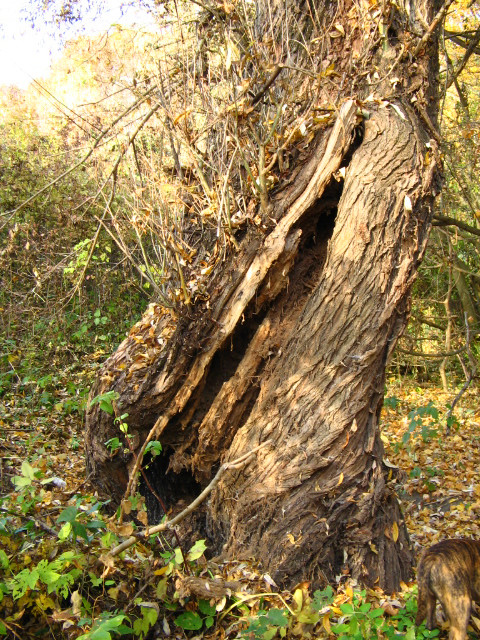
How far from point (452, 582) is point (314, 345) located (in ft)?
5.61

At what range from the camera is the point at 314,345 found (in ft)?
13.5

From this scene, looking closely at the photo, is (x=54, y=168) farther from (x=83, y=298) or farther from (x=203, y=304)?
(x=203, y=304)

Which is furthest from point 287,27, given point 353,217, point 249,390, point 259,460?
point 259,460

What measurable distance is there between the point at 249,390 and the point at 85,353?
15.3 feet

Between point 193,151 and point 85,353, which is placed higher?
point 193,151

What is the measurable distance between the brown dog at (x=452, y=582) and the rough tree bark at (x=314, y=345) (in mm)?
728

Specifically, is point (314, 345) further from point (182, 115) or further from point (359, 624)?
point (182, 115)

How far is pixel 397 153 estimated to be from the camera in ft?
13.8

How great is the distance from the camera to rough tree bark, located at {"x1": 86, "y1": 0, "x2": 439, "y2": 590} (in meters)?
3.92

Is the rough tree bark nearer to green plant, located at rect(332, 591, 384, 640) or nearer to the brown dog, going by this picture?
green plant, located at rect(332, 591, 384, 640)

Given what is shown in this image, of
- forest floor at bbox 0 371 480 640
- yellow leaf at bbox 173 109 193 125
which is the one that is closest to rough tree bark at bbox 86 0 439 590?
forest floor at bbox 0 371 480 640

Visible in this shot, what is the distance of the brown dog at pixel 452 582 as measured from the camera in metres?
2.99

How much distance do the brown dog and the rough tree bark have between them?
0.73 m

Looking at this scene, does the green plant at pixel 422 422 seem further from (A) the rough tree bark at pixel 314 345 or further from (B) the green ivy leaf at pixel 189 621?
(B) the green ivy leaf at pixel 189 621
